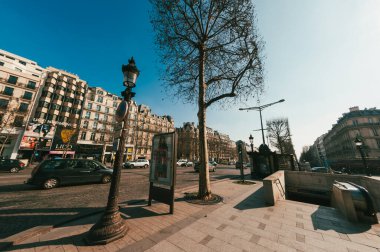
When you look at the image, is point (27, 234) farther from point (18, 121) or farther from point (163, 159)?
point (18, 121)

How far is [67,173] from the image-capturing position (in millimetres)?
8977

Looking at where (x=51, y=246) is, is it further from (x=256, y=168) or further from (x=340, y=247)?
(x=256, y=168)

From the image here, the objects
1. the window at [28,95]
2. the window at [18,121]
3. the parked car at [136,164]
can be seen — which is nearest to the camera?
the parked car at [136,164]

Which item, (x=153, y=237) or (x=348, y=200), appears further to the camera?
(x=348, y=200)

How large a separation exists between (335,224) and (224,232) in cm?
357

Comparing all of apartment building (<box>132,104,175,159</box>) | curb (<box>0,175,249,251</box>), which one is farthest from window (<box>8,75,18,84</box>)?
curb (<box>0,175,249,251</box>)

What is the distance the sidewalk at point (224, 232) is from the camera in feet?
10.6

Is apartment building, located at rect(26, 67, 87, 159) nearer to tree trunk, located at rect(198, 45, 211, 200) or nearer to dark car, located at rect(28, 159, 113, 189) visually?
dark car, located at rect(28, 159, 113, 189)

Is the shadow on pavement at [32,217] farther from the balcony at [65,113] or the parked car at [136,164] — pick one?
the balcony at [65,113]

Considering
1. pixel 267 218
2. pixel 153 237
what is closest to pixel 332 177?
pixel 267 218

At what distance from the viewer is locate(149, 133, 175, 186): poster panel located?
5.46 m

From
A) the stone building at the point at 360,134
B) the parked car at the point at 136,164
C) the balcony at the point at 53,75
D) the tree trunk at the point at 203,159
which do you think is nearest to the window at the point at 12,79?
the balcony at the point at 53,75

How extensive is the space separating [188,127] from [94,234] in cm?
7474

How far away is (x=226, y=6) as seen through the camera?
27.2 feet
